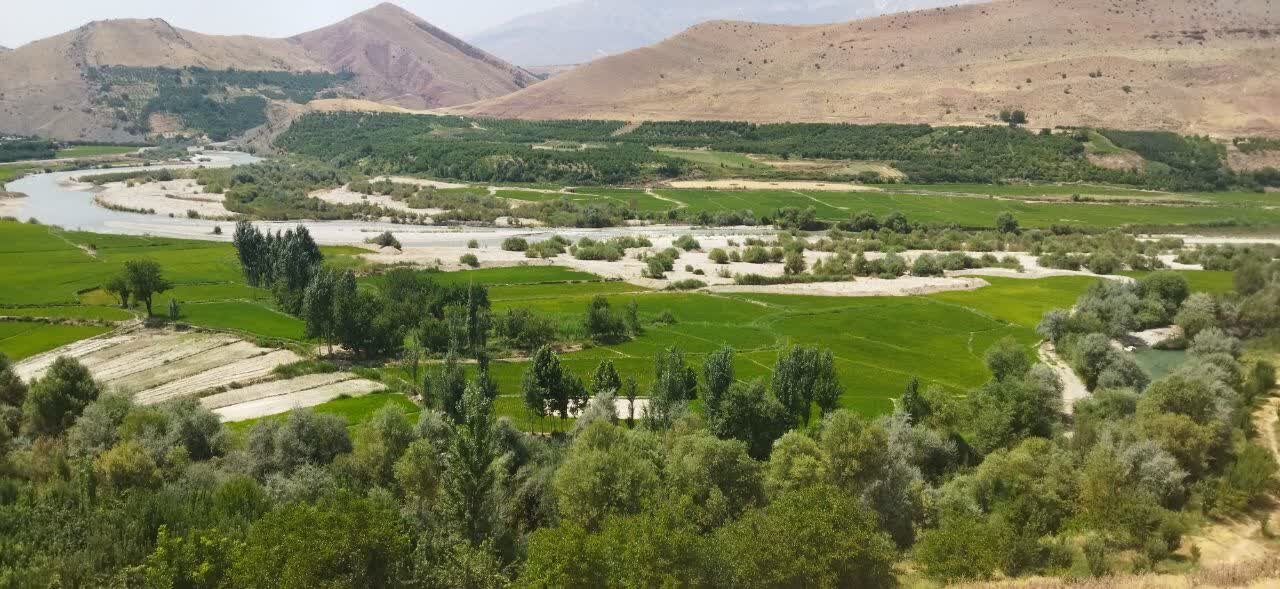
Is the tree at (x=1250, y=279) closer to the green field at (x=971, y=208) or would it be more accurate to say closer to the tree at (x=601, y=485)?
the green field at (x=971, y=208)

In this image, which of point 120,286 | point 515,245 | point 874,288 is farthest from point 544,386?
point 515,245

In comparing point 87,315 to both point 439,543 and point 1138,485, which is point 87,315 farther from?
point 1138,485

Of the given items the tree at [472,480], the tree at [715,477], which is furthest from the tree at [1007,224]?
the tree at [472,480]

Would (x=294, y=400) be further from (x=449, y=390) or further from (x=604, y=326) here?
(x=604, y=326)

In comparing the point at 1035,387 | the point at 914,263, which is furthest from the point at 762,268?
the point at 1035,387

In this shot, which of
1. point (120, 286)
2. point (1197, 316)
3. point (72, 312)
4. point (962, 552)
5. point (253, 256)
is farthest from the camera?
point (253, 256)
